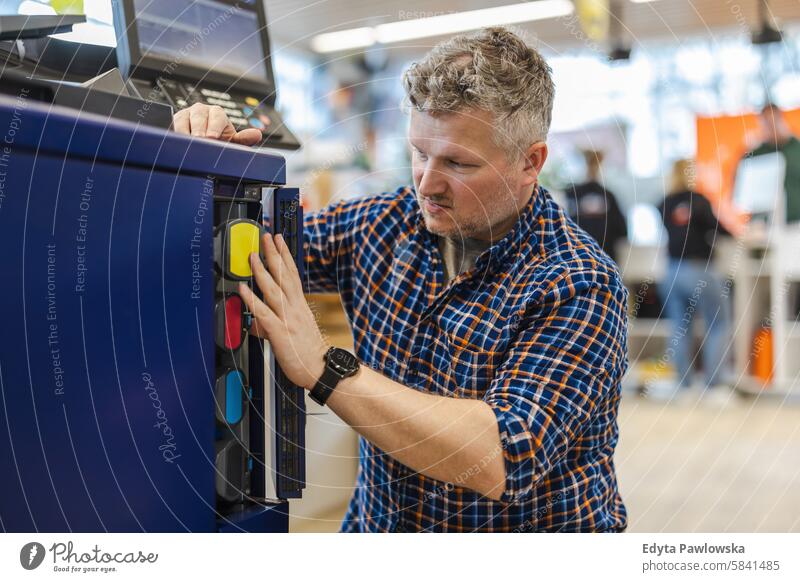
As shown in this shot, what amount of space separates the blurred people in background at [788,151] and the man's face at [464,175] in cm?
317

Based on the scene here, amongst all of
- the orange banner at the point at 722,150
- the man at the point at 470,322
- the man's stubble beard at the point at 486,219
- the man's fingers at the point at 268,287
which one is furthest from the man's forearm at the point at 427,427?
the orange banner at the point at 722,150

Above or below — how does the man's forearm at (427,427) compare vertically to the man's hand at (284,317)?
below

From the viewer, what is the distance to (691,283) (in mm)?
4492

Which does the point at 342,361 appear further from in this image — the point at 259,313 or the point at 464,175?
the point at 464,175

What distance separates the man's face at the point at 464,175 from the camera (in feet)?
3.26

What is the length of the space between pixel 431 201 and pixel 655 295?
472 centimetres

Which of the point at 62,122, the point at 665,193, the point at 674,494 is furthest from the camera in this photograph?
the point at 665,193

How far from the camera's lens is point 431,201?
1.04 m

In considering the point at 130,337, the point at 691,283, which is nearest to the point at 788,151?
the point at 691,283

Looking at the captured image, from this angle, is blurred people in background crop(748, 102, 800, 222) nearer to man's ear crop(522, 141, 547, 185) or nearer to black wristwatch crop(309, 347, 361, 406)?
man's ear crop(522, 141, 547, 185)

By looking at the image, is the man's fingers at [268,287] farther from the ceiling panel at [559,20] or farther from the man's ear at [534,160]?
the ceiling panel at [559,20]

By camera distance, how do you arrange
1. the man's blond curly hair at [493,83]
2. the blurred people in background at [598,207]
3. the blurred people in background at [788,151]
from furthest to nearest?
the blurred people in background at [598,207] < the blurred people in background at [788,151] < the man's blond curly hair at [493,83]
